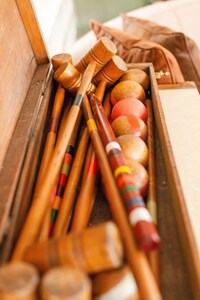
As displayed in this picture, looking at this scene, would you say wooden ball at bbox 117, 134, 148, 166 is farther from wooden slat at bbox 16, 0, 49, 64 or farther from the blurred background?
the blurred background

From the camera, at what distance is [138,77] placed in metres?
1.00

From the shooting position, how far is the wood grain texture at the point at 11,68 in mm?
781

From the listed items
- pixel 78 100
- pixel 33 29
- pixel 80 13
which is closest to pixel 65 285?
pixel 78 100

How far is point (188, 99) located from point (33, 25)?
0.56 m

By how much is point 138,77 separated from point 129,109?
0.54 feet

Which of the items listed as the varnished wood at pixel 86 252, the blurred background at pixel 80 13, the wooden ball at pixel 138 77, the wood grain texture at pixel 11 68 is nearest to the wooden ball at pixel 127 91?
the wooden ball at pixel 138 77

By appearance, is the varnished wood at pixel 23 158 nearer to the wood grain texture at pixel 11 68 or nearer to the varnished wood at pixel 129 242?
the wood grain texture at pixel 11 68

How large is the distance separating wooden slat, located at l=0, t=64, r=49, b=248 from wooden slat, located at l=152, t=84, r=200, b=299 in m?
0.30

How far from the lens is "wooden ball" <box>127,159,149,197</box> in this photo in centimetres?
70

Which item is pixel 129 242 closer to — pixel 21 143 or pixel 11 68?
pixel 21 143

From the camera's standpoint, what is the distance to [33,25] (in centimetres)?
98

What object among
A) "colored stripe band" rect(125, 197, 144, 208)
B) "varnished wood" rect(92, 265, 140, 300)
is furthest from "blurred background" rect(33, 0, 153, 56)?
"varnished wood" rect(92, 265, 140, 300)

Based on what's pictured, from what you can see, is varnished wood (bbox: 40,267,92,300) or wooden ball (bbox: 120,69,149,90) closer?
varnished wood (bbox: 40,267,92,300)

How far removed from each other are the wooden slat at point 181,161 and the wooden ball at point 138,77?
0.10 meters
